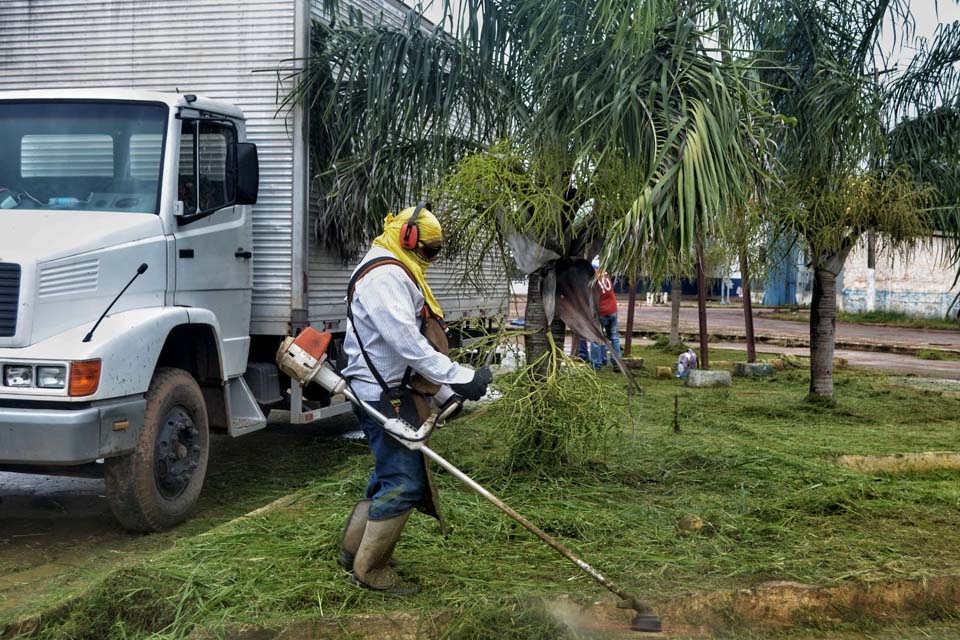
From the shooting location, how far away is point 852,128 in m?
9.75

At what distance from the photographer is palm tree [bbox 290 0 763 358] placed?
21.3 ft

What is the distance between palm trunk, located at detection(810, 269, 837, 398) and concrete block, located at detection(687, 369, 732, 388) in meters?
2.07

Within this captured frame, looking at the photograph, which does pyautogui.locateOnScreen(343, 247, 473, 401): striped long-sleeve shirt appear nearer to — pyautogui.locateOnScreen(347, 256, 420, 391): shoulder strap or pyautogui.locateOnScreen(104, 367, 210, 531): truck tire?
pyautogui.locateOnScreen(347, 256, 420, 391): shoulder strap

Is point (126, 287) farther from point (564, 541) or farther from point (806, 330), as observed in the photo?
point (806, 330)

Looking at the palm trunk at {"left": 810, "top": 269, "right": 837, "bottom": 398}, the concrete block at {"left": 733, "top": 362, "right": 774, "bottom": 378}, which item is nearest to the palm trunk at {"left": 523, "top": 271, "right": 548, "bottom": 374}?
the palm trunk at {"left": 810, "top": 269, "right": 837, "bottom": 398}

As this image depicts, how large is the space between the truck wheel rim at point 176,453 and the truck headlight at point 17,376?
0.91 m

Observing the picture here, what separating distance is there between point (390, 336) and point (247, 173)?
3.18 m

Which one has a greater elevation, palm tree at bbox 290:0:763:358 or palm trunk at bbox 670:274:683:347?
palm tree at bbox 290:0:763:358

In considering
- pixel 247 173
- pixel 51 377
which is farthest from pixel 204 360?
pixel 51 377

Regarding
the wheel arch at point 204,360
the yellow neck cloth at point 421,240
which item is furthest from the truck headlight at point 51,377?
the yellow neck cloth at point 421,240

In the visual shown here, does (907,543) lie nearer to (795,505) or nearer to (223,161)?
(795,505)

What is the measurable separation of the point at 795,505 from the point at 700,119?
2.50m

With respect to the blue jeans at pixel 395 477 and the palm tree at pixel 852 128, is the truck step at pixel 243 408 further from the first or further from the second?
the palm tree at pixel 852 128

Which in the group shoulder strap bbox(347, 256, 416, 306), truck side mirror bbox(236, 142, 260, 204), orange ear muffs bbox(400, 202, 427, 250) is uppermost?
truck side mirror bbox(236, 142, 260, 204)
